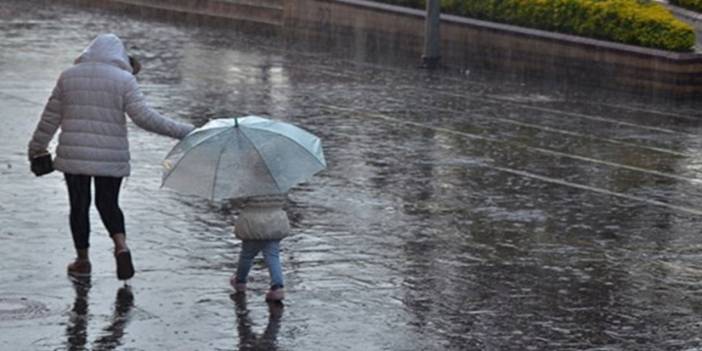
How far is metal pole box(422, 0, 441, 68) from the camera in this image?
1017 inches

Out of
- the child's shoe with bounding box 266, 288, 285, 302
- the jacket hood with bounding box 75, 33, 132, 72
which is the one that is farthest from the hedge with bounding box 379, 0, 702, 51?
the child's shoe with bounding box 266, 288, 285, 302

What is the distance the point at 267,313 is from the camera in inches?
407

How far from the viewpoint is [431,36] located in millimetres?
25969

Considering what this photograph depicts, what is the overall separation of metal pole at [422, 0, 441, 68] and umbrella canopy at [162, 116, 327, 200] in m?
15.5

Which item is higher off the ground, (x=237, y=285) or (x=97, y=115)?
(x=97, y=115)

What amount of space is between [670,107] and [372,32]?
24.4ft

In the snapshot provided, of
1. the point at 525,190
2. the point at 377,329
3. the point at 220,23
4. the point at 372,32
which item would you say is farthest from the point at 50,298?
the point at 220,23

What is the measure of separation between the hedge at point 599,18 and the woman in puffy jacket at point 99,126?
14.1m

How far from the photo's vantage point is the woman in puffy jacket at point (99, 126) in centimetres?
1078

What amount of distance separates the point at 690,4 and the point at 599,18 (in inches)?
196

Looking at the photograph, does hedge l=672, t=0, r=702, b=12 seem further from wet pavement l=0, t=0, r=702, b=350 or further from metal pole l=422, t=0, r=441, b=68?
wet pavement l=0, t=0, r=702, b=350

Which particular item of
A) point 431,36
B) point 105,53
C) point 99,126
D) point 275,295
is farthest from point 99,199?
point 431,36

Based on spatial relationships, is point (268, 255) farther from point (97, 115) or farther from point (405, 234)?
point (405, 234)

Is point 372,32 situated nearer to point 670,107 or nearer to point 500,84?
point 500,84
